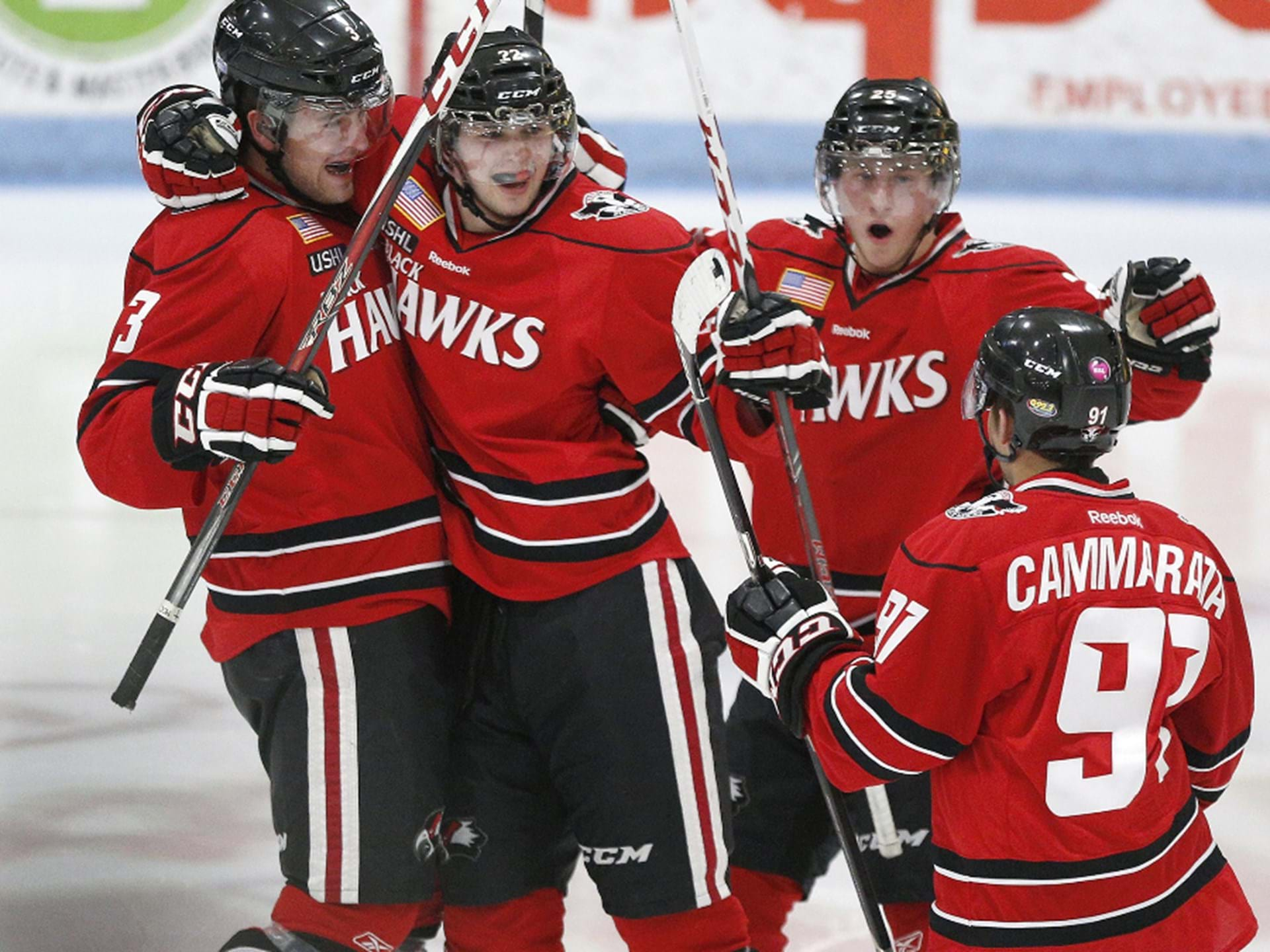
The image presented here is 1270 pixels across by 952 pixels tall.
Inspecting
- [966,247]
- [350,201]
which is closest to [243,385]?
[350,201]

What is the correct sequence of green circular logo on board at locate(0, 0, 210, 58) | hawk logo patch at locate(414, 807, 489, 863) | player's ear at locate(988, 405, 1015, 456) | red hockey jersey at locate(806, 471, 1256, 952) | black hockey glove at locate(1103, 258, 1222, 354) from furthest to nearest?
green circular logo on board at locate(0, 0, 210, 58) → black hockey glove at locate(1103, 258, 1222, 354) → hawk logo patch at locate(414, 807, 489, 863) → player's ear at locate(988, 405, 1015, 456) → red hockey jersey at locate(806, 471, 1256, 952)

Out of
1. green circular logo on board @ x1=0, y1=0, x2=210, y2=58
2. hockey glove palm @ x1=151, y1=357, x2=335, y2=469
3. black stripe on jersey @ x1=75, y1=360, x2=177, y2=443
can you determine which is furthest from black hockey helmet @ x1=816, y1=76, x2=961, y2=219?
green circular logo on board @ x1=0, y1=0, x2=210, y2=58

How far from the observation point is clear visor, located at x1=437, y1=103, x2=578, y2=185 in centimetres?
231

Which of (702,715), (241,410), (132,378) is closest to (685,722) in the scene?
(702,715)

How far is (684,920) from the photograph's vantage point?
239 cm

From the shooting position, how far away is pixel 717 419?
2.41m

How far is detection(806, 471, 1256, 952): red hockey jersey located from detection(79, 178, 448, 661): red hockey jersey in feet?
2.27

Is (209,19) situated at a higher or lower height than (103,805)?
higher

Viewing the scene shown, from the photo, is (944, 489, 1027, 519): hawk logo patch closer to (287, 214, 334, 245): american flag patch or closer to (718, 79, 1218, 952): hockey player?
Answer: (718, 79, 1218, 952): hockey player

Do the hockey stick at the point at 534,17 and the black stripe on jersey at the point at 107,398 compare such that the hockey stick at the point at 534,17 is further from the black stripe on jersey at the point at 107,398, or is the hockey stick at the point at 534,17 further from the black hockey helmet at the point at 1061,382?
the black hockey helmet at the point at 1061,382

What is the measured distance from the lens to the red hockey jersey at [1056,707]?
6.04 feet

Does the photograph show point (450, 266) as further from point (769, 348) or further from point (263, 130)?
point (769, 348)

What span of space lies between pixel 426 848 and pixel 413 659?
25 cm

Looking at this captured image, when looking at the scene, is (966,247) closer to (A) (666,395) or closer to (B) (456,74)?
(A) (666,395)
